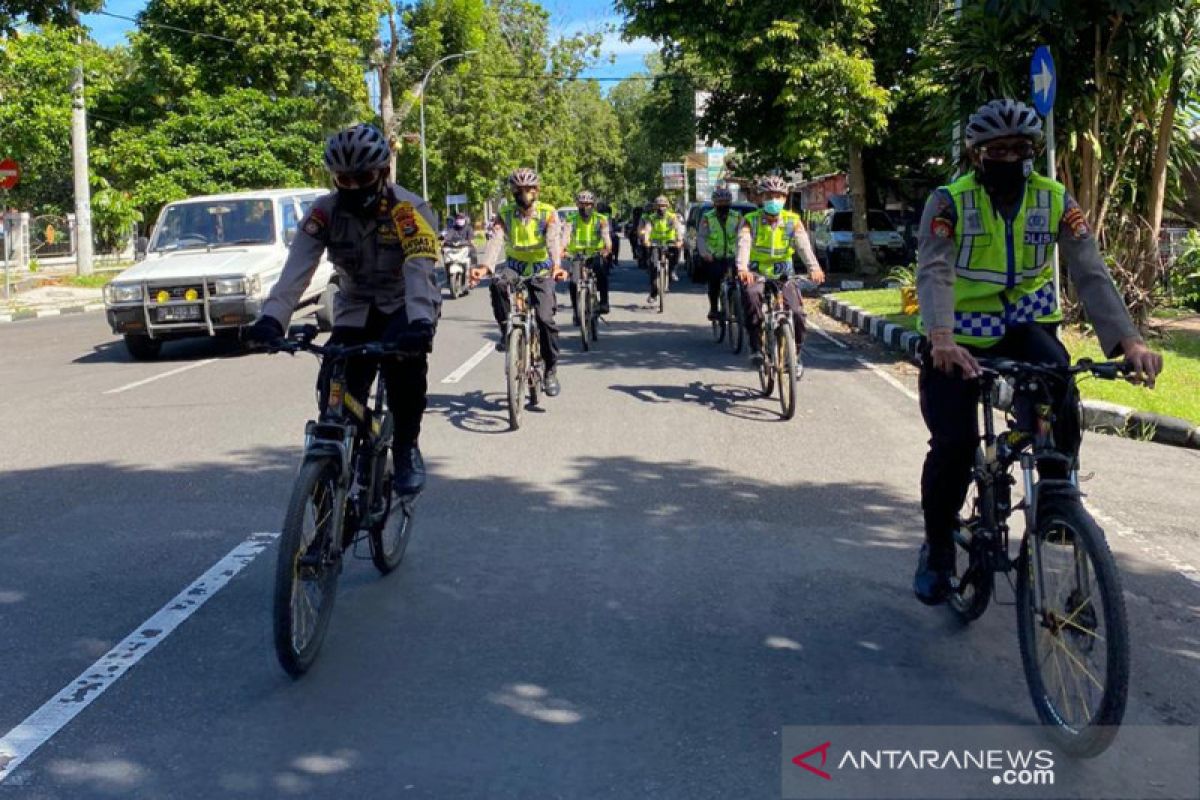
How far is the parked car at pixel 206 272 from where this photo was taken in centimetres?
1364

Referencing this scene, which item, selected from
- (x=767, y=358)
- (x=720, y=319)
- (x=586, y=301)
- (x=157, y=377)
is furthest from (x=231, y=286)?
(x=767, y=358)

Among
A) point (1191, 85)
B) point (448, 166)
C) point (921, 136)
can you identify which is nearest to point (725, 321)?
point (1191, 85)

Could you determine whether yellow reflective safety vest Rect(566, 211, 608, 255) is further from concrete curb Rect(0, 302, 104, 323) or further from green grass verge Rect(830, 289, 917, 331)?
concrete curb Rect(0, 302, 104, 323)

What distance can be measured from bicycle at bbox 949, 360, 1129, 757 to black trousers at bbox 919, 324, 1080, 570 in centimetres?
7

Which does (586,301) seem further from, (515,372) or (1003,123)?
(1003,123)

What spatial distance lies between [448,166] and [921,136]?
37380mm

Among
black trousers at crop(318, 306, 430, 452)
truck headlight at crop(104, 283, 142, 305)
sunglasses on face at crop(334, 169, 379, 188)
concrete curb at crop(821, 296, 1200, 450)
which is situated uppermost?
sunglasses on face at crop(334, 169, 379, 188)

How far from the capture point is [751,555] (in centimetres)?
570

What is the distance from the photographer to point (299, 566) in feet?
13.6

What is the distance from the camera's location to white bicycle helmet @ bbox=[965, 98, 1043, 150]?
4.05m

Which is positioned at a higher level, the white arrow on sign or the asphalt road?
Answer: the white arrow on sign

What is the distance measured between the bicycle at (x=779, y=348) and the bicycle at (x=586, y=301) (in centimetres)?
389

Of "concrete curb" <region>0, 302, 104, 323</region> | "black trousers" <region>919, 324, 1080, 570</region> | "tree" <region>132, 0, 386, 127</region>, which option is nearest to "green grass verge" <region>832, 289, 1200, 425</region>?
"black trousers" <region>919, 324, 1080, 570</region>

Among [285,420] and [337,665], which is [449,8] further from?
[337,665]
